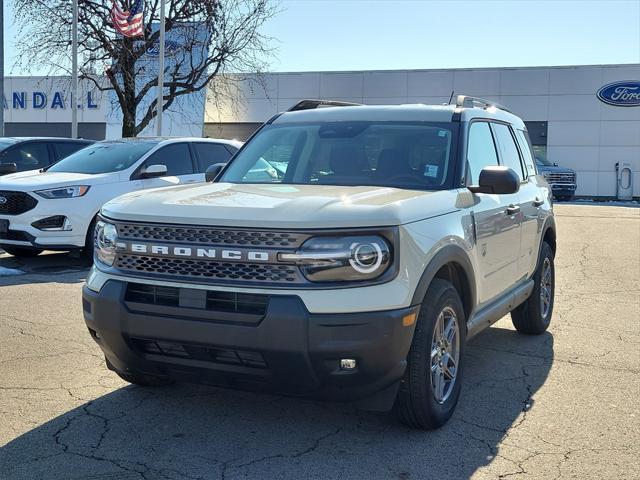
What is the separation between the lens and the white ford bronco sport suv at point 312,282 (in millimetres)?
3385

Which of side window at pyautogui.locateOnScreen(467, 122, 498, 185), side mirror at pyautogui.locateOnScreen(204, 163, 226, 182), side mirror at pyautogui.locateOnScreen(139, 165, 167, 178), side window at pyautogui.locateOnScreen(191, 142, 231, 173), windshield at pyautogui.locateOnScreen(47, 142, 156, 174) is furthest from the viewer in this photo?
side window at pyautogui.locateOnScreen(191, 142, 231, 173)

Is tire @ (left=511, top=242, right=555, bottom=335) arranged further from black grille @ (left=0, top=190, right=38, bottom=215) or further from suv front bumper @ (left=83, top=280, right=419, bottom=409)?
black grille @ (left=0, top=190, right=38, bottom=215)

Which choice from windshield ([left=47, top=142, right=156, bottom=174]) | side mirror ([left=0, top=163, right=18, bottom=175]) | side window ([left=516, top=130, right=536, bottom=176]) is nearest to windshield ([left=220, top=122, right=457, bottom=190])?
side window ([left=516, top=130, right=536, bottom=176])

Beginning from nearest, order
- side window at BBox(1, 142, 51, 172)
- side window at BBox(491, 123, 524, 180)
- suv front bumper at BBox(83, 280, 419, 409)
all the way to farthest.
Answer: suv front bumper at BBox(83, 280, 419, 409) → side window at BBox(491, 123, 524, 180) → side window at BBox(1, 142, 51, 172)

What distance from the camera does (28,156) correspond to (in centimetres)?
1212

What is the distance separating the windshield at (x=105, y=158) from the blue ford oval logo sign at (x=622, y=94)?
29316mm

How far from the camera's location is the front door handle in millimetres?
5164

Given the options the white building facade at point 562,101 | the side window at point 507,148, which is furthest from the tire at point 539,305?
the white building facade at point 562,101

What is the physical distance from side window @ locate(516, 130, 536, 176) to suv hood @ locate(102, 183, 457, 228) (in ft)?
7.21

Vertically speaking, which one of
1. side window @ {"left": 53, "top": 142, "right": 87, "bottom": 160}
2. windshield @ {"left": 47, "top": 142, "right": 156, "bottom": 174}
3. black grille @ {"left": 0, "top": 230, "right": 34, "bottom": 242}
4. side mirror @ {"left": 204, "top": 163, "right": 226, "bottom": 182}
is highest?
side window @ {"left": 53, "top": 142, "right": 87, "bottom": 160}

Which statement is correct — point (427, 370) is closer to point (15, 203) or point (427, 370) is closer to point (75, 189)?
point (75, 189)

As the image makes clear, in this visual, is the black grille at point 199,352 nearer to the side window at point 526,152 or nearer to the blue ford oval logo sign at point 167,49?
the side window at point 526,152

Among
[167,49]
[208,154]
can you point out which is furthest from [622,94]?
[208,154]

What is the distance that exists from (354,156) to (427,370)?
1672mm
